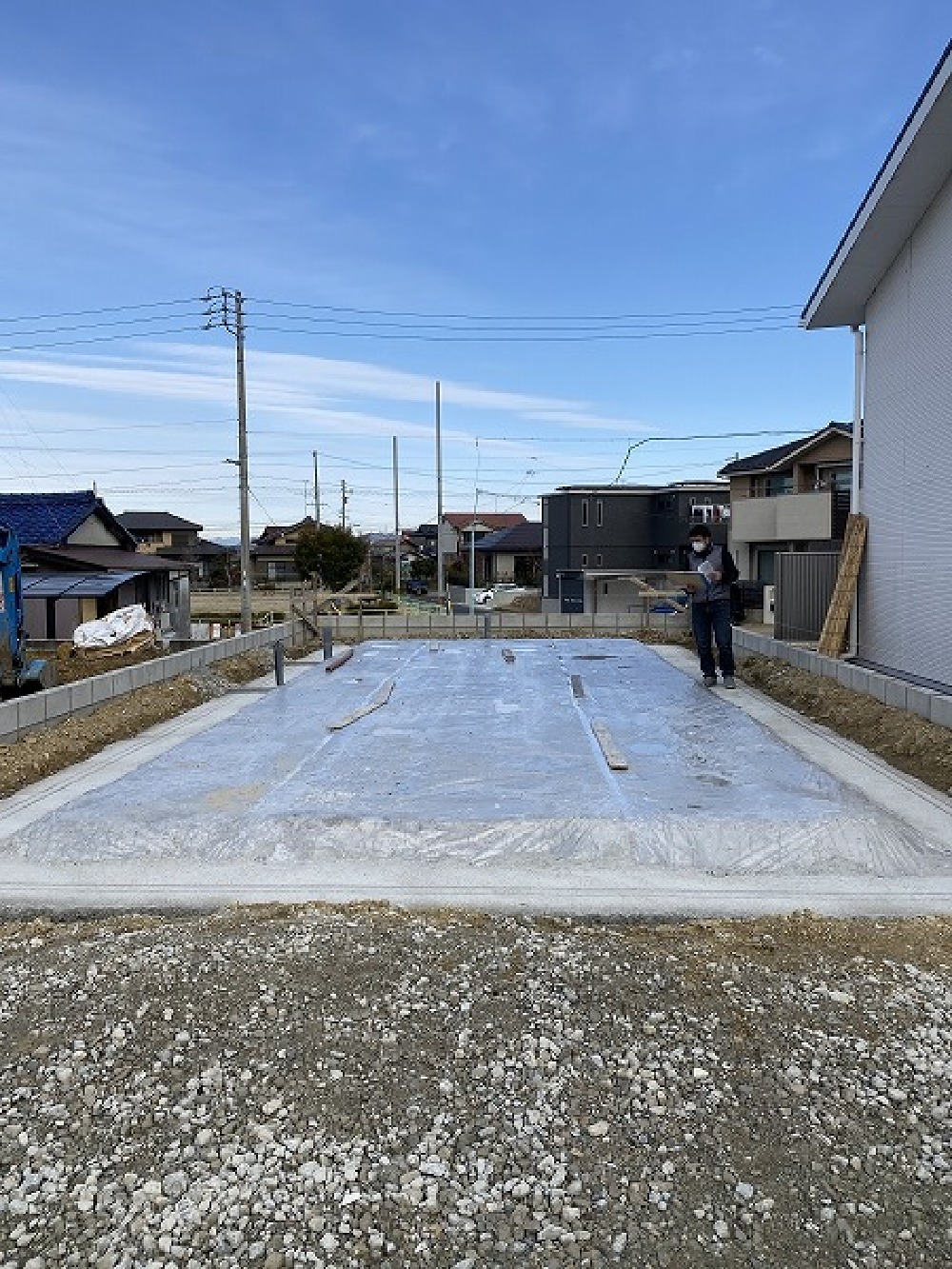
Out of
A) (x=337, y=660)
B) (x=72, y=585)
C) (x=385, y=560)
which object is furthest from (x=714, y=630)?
(x=385, y=560)

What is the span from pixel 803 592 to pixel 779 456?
12145 mm

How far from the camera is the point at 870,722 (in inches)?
332

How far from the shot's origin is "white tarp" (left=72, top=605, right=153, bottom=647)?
1483 centimetres

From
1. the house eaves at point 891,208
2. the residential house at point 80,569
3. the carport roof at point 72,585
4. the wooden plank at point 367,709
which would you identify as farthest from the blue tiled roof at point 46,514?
the house eaves at point 891,208

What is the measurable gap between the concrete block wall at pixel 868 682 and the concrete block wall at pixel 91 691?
8.37m

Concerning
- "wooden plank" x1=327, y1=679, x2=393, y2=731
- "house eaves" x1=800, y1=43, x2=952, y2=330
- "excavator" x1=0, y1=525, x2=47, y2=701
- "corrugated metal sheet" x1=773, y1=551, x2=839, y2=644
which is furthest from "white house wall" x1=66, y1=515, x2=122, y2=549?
"house eaves" x1=800, y1=43, x2=952, y2=330

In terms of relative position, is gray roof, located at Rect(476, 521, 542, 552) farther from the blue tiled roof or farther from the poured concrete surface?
the poured concrete surface

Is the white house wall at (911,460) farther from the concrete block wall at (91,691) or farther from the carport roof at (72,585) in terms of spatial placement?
the carport roof at (72,585)

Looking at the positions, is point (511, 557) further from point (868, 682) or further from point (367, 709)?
point (868, 682)

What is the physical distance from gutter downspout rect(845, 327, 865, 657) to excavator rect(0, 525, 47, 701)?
35.4 feet

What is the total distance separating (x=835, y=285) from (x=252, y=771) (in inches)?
401

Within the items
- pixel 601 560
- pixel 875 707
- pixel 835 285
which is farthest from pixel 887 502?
pixel 601 560

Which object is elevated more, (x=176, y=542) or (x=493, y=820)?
(x=176, y=542)

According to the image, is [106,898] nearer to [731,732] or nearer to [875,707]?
[731,732]
